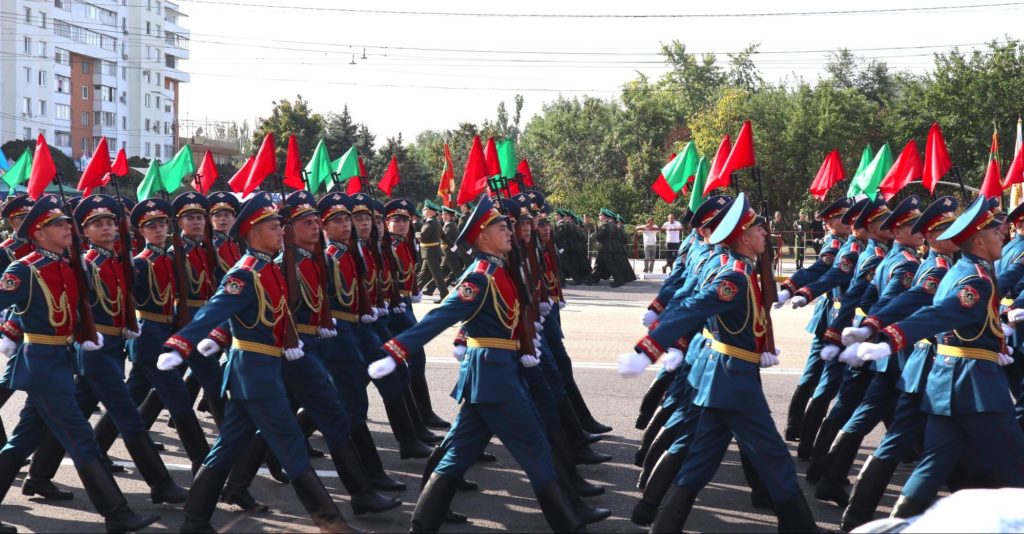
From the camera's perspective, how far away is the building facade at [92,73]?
7369 centimetres

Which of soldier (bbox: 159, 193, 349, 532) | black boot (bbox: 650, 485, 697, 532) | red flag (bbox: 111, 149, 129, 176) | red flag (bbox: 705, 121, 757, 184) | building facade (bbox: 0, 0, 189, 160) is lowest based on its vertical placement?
black boot (bbox: 650, 485, 697, 532)

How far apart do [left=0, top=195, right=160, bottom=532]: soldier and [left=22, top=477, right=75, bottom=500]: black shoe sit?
516mm

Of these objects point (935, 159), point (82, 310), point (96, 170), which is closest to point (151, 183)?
point (96, 170)

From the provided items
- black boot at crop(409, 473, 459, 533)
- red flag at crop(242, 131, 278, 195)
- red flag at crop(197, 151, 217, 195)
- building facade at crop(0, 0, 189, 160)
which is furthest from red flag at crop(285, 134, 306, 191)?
building facade at crop(0, 0, 189, 160)

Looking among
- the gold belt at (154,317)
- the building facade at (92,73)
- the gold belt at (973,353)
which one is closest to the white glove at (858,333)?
the gold belt at (973,353)

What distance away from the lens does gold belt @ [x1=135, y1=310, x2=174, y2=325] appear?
7891mm

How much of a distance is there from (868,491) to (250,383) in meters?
3.28

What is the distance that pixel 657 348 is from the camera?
562 centimetres

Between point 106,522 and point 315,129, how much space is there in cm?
4786

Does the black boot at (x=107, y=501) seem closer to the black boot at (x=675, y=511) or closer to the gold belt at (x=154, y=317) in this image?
the gold belt at (x=154, y=317)

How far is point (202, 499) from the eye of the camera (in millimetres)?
6035

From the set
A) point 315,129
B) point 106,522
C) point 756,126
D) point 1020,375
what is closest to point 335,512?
point 106,522

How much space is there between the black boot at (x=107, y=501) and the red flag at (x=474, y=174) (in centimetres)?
383

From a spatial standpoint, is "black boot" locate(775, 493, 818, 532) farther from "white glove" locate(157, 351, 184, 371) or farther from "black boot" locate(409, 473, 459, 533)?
"white glove" locate(157, 351, 184, 371)
